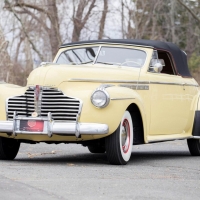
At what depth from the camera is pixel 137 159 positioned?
11.2 m

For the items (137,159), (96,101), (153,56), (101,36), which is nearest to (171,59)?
(153,56)

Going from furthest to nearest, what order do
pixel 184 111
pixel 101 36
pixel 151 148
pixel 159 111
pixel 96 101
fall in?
pixel 101 36, pixel 151 148, pixel 184 111, pixel 159 111, pixel 96 101

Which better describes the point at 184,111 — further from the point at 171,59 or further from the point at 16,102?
the point at 16,102

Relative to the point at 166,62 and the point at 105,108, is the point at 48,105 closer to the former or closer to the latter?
the point at 105,108

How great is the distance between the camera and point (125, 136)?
10180mm

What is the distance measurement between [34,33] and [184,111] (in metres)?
21.8

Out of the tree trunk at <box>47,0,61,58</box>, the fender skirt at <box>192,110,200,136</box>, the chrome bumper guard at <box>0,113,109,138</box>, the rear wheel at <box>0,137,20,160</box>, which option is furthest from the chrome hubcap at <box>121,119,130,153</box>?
the tree trunk at <box>47,0,61,58</box>

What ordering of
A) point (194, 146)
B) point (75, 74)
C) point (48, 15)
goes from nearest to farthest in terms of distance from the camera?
point (75, 74) < point (194, 146) < point (48, 15)

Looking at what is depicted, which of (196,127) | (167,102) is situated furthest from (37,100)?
(196,127)

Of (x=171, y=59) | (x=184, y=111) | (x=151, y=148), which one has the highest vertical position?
(x=171, y=59)

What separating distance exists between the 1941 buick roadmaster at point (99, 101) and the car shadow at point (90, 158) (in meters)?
0.28

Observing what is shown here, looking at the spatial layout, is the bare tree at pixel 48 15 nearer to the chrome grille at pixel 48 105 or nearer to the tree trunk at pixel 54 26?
the tree trunk at pixel 54 26

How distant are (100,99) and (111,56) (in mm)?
1915

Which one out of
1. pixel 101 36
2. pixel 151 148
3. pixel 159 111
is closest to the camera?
pixel 159 111
